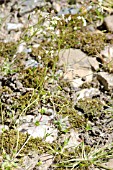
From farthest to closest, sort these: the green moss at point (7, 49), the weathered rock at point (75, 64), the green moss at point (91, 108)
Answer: the green moss at point (7, 49)
the weathered rock at point (75, 64)
the green moss at point (91, 108)

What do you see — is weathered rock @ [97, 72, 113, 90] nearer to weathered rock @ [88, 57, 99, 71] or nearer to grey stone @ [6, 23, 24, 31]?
weathered rock @ [88, 57, 99, 71]

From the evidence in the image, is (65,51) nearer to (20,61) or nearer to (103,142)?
(20,61)

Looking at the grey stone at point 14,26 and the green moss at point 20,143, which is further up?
the grey stone at point 14,26

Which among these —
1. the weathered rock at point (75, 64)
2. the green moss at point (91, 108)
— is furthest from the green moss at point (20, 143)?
the weathered rock at point (75, 64)

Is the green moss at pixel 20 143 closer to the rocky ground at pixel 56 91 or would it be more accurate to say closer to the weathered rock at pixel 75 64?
the rocky ground at pixel 56 91

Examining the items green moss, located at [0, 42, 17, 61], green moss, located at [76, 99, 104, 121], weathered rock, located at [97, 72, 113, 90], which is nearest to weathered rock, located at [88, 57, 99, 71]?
weathered rock, located at [97, 72, 113, 90]

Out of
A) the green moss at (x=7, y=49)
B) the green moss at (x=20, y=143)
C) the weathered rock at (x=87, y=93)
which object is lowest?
the green moss at (x=20, y=143)

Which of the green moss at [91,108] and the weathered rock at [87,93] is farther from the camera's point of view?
the weathered rock at [87,93]

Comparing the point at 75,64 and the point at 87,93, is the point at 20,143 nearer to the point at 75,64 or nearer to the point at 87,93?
the point at 87,93
